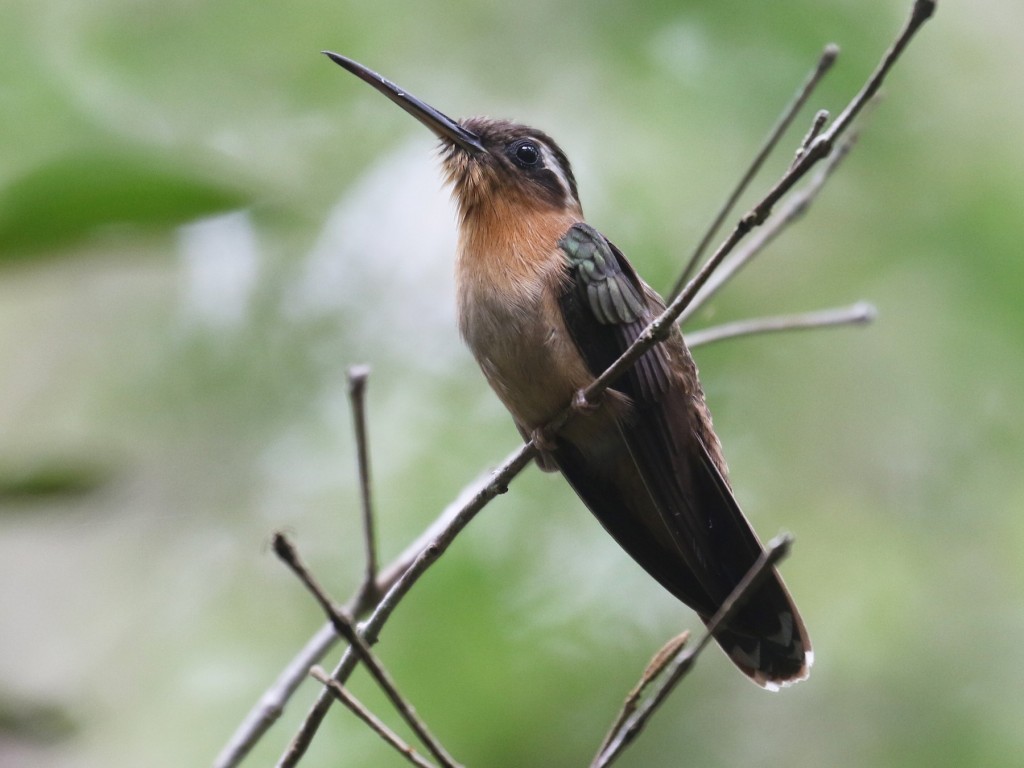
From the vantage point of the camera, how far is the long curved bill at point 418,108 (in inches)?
136

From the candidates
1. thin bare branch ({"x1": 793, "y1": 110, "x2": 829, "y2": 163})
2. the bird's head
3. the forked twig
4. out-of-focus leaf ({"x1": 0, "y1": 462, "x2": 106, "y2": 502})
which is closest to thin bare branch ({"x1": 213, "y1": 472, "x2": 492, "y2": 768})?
the forked twig

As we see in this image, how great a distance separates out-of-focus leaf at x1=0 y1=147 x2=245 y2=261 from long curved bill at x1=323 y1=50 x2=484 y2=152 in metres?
0.55

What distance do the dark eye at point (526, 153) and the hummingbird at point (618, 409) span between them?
0.34m

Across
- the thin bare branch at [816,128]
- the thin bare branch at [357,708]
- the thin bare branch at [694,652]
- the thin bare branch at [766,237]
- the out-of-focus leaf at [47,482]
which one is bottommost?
the thin bare branch at [357,708]

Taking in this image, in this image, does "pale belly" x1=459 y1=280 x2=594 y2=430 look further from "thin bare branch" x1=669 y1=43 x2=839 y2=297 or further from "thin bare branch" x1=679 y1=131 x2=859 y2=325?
"thin bare branch" x1=669 y1=43 x2=839 y2=297

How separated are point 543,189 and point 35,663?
4.67m

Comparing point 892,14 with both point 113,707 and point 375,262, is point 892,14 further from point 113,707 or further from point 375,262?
point 113,707

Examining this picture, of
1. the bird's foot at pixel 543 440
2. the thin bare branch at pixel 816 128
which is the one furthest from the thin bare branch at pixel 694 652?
the bird's foot at pixel 543 440

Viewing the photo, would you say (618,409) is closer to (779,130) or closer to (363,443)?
(363,443)

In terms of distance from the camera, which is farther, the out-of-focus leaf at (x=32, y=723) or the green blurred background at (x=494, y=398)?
the green blurred background at (x=494, y=398)

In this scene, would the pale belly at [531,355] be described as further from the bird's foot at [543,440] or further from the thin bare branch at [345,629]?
the thin bare branch at [345,629]

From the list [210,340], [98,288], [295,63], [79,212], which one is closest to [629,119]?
[295,63]

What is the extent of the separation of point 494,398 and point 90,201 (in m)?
3.73

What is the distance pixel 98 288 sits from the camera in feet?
25.4
